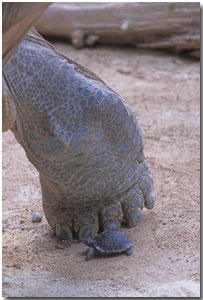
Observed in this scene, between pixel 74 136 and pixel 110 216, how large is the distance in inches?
17.9

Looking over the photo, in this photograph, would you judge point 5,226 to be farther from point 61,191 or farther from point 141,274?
point 141,274

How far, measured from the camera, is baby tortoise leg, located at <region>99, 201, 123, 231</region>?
2682 mm

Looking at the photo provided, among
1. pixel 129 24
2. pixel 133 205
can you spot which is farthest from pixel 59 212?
pixel 129 24

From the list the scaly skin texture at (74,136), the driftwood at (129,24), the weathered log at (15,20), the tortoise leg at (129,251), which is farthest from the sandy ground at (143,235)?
the driftwood at (129,24)

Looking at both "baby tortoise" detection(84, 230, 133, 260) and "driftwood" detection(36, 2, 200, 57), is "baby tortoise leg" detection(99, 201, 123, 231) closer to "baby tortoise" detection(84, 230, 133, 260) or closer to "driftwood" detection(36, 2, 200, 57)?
"baby tortoise" detection(84, 230, 133, 260)

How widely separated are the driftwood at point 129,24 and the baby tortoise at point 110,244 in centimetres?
392

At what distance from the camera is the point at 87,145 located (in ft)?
8.31

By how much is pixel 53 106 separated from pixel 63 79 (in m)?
0.13

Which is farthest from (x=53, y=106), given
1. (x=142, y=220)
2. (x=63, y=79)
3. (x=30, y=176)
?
(x=30, y=176)

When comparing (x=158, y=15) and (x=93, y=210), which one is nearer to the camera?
(x=93, y=210)

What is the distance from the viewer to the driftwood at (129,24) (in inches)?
239

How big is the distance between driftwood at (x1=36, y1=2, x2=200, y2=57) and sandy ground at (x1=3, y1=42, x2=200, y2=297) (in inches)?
44.0

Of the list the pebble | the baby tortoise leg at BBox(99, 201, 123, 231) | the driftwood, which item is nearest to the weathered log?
the baby tortoise leg at BBox(99, 201, 123, 231)

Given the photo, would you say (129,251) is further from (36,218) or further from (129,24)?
(129,24)
